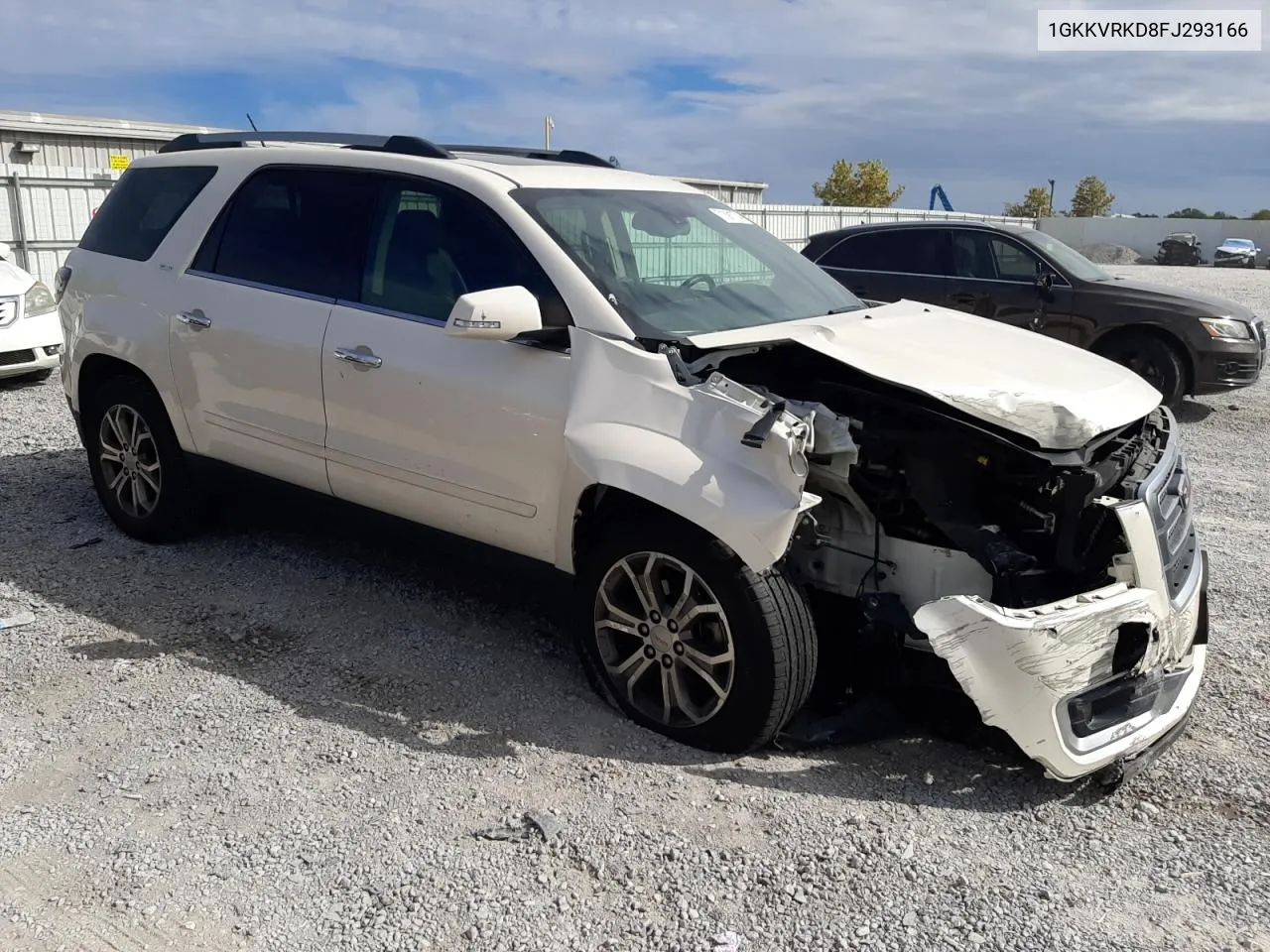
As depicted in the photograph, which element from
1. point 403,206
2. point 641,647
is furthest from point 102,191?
point 641,647

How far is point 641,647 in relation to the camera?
366cm

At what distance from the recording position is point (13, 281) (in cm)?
984

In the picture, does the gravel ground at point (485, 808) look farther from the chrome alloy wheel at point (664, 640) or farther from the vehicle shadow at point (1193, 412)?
the vehicle shadow at point (1193, 412)

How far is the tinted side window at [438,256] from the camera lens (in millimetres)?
3904

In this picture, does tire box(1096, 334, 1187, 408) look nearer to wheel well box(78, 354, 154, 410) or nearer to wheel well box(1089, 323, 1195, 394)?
wheel well box(1089, 323, 1195, 394)

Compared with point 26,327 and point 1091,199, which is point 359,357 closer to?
point 26,327

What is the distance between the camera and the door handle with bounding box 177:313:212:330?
4.77 m

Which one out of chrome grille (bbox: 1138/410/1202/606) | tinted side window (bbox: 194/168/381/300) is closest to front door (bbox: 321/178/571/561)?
tinted side window (bbox: 194/168/381/300)

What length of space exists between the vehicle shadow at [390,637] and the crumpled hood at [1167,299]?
717 centimetres

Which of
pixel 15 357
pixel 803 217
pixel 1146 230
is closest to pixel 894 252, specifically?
pixel 15 357

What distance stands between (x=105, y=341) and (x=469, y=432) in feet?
8.13

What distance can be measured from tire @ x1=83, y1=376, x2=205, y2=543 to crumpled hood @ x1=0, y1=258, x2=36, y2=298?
4979mm

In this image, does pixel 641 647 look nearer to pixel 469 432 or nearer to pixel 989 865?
pixel 469 432

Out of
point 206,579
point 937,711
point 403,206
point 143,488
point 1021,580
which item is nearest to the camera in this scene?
point 1021,580
